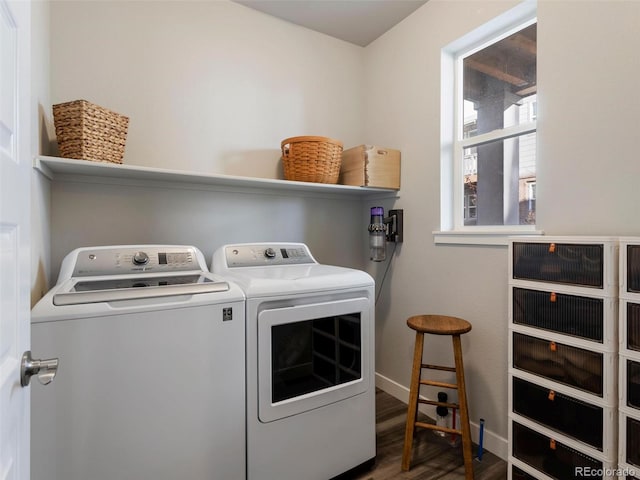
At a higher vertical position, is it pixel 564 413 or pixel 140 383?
pixel 140 383

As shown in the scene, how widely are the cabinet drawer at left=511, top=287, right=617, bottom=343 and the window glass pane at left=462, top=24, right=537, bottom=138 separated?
98cm

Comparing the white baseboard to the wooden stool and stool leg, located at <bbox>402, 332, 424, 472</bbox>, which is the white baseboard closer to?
the wooden stool

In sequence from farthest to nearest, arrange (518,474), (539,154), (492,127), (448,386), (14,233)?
1. (492,127)
2. (448,386)
3. (539,154)
4. (518,474)
5. (14,233)

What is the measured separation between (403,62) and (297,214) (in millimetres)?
1311

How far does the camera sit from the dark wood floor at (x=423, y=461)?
64.1 inches

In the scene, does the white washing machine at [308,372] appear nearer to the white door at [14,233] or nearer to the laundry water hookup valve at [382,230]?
the laundry water hookup valve at [382,230]

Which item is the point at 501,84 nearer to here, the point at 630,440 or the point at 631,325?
the point at 631,325

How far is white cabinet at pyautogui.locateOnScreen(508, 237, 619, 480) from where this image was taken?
3.76ft

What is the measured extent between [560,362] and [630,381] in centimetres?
21

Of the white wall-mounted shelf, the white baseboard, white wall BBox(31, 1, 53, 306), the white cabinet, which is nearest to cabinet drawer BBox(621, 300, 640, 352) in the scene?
the white cabinet

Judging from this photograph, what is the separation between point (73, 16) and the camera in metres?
1.70

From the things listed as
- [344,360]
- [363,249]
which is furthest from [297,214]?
[344,360]

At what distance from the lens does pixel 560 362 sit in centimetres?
129

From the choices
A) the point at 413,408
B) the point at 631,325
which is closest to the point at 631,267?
the point at 631,325
